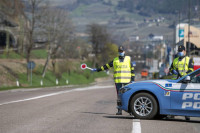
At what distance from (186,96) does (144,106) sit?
1.11 meters

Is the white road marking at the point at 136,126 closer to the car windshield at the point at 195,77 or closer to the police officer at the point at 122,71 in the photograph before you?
the car windshield at the point at 195,77

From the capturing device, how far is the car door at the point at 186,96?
1110 cm

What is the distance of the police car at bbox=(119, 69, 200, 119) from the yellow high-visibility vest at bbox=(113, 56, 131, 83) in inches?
45.2

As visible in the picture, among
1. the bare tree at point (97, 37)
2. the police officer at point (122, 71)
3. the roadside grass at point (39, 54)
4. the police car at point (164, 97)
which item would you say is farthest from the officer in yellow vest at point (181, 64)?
the bare tree at point (97, 37)

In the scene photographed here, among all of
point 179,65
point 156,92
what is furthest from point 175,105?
point 179,65

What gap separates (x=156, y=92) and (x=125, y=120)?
3.57 ft

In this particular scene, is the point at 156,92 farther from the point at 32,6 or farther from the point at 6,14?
the point at 6,14

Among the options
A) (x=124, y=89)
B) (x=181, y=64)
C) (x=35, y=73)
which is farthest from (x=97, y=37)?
(x=124, y=89)

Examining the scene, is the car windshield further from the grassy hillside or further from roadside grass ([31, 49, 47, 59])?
roadside grass ([31, 49, 47, 59])

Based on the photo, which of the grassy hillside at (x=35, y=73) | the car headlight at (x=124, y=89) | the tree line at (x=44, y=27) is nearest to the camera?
the car headlight at (x=124, y=89)

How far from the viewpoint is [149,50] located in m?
182

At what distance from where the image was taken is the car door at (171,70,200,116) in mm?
11102

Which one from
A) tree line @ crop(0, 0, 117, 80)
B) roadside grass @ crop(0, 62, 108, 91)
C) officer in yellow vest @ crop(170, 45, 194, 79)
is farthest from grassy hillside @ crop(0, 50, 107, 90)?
officer in yellow vest @ crop(170, 45, 194, 79)

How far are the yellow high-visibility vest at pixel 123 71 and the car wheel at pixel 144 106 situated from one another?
1.42 metres
